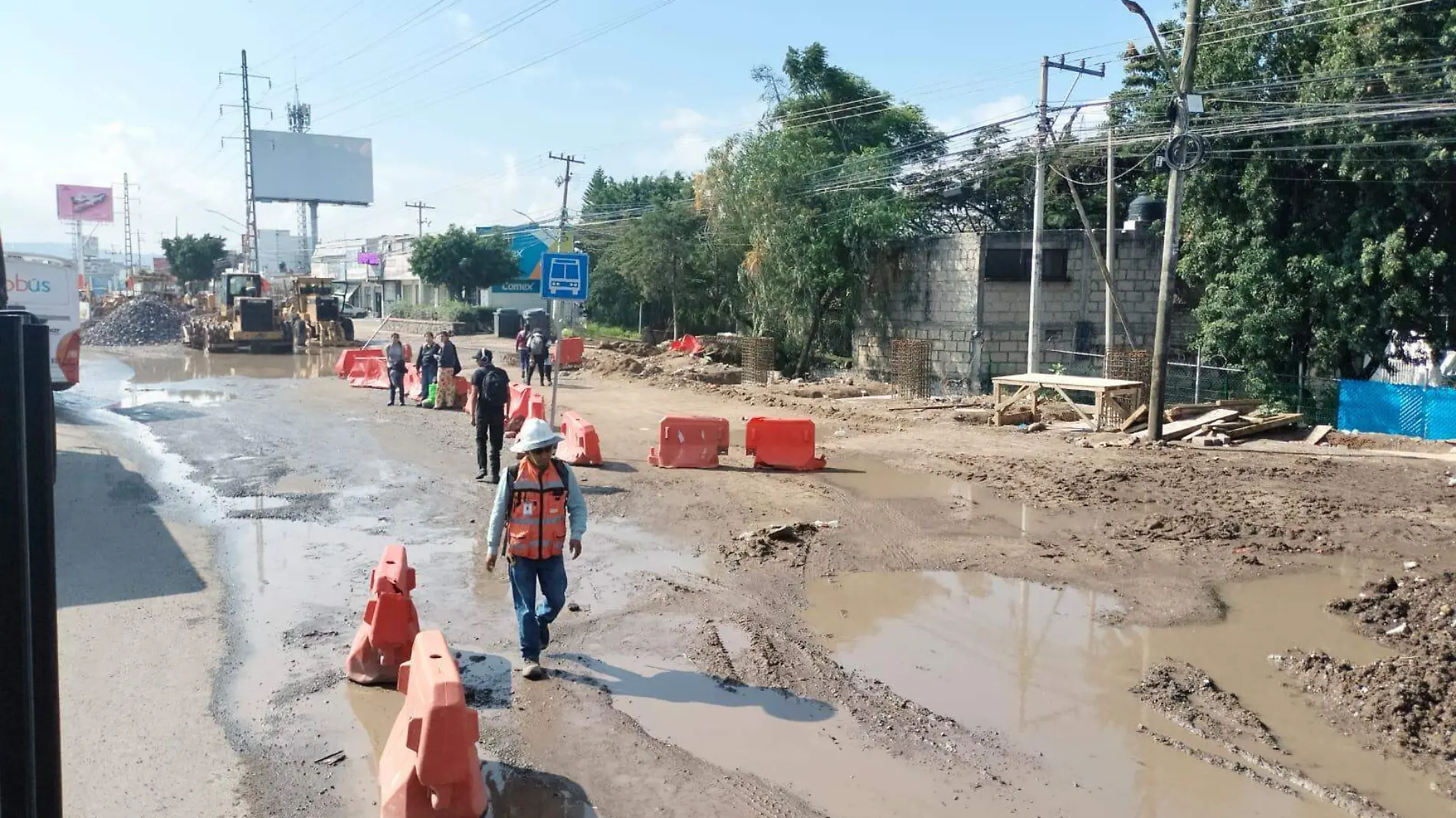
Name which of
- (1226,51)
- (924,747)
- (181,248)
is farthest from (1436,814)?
(181,248)

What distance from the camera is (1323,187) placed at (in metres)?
21.0

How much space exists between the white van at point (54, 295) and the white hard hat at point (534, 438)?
15489 millimetres

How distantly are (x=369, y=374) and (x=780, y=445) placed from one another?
1574 cm

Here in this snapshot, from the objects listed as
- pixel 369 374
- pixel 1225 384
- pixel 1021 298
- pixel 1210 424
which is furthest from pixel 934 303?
pixel 369 374

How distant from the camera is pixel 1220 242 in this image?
2230 centimetres

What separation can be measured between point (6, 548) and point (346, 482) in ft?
37.5

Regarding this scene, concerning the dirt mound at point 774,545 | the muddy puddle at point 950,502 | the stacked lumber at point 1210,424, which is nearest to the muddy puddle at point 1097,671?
the dirt mound at point 774,545

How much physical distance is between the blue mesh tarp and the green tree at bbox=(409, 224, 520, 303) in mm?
48070

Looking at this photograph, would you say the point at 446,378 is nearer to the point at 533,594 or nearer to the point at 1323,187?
the point at 533,594

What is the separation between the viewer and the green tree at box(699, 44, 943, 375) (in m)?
30.8

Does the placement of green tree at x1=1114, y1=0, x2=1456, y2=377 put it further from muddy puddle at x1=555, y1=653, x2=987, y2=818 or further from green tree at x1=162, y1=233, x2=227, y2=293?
green tree at x1=162, y1=233, x2=227, y2=293

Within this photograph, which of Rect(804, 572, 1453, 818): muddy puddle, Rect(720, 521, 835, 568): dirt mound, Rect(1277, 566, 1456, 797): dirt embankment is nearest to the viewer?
Rect(804, 572, 1453, 818): muddy puddle

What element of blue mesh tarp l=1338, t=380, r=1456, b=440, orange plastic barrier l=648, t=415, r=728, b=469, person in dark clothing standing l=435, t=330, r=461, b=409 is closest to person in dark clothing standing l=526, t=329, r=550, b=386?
person in dark clothing standing l=435, t=330, r=461, b=409

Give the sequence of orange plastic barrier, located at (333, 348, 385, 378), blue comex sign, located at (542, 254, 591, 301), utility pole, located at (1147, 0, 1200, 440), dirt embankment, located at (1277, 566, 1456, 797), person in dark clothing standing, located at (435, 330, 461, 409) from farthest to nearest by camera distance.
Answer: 1. orange plastic barrier, located at (333, 348, 385, 378)
2. person in dark clothing standing, located at (435, 330, 461, 409)
3. utility pole, located at (1147, 0, 1200, 440)
4. blue comex sign, located at (542, 254, 591, 301)
5. dirt embankment, located at (1277, 566, 1456, 797)
